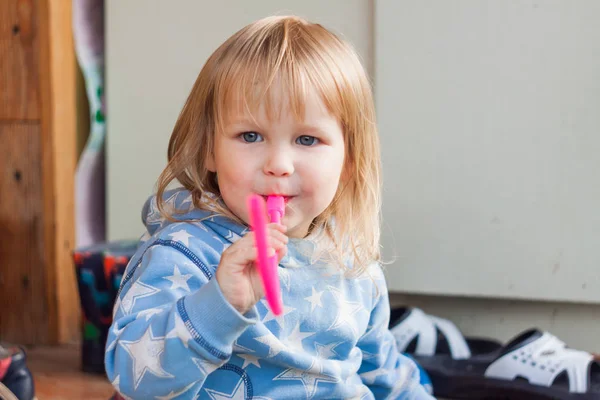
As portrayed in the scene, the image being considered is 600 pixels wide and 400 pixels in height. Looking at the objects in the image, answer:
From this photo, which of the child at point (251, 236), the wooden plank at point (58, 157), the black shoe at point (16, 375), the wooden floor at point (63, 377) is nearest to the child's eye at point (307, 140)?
the child at point (251, 236)

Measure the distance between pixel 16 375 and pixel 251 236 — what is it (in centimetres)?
66

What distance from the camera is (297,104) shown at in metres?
0.85

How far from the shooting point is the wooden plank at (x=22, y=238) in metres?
1.70

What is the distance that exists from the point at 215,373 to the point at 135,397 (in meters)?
0.13

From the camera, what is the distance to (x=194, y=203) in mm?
920

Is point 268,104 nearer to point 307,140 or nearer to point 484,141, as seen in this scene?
point 307,140

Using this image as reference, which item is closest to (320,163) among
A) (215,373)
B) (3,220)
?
(215,373)

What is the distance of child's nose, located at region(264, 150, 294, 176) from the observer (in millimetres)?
834

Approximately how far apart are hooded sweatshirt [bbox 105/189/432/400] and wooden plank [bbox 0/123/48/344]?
80 centimetres

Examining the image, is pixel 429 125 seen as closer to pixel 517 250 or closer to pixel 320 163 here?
pixel 517 250

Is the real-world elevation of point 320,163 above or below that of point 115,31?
below

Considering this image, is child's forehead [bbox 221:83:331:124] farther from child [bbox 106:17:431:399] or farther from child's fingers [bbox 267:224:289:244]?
child's fingers [bbox 267:224:289:244]

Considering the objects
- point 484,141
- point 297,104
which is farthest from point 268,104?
point 484,141

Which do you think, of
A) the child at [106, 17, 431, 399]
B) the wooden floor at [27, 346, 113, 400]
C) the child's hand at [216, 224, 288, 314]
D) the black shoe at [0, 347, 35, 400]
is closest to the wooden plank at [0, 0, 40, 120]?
the wooden floor at [27, 346, 113, 400]
